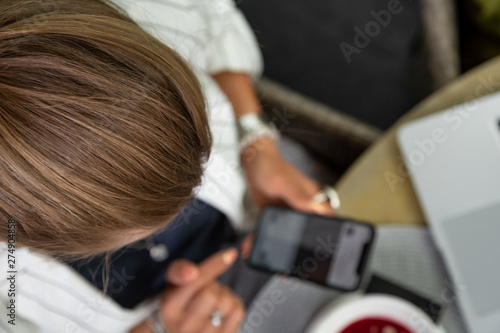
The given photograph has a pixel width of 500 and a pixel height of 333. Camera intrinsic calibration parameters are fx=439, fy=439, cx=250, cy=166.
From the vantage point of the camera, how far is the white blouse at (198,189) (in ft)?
1.50

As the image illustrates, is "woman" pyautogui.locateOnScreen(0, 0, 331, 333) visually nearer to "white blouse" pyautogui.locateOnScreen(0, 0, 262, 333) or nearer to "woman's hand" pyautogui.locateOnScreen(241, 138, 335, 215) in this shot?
"white blouse" pyautogui.locateOnScreen(0, 0, 262, 333)

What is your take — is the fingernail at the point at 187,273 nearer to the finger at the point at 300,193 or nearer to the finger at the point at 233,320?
the finger at the point at 233,320

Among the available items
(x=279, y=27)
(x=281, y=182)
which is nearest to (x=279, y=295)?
(x=281, y=182)

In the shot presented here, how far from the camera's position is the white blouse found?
46cm

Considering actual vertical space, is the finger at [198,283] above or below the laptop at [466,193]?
below

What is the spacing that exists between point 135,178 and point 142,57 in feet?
0.28

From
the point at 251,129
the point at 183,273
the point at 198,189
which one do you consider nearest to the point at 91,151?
the point at 198,189

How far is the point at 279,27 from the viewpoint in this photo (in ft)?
3.58

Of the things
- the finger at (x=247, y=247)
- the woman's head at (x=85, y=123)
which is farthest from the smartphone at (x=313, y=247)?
the woman's head at (x=85, y=123)

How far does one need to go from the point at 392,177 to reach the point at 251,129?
22 centimetres

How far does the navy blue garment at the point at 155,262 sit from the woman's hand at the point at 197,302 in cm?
4

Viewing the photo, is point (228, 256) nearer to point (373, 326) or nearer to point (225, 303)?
point (225, 303)

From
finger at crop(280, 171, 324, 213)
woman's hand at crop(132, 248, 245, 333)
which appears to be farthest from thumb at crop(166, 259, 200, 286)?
finger at crop(280, 171, 324, 213)

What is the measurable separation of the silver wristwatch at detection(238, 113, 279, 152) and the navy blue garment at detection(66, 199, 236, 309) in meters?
0.12
